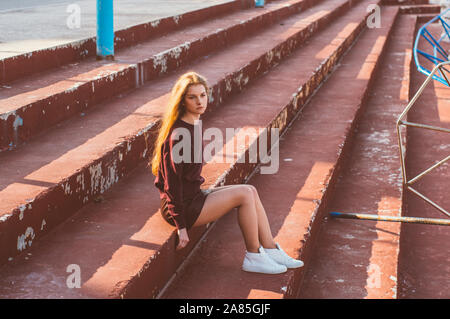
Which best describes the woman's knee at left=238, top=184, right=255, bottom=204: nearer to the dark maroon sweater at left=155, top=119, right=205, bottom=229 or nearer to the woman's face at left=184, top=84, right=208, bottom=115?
the dark maroon sweater at left=155, top=119, right=205, bottom=229

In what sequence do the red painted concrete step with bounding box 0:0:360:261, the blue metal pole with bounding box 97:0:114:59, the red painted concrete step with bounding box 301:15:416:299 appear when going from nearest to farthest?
the red painted concrete step with bounding box 0:0:360:261 → the red painted concrete step with bounding box 301:15:416:299 → the blue metal pole with bounding box 97:0:114:59

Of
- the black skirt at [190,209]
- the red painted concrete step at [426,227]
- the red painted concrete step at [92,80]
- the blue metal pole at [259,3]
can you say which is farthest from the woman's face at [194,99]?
the blue metal pole at [259,3]

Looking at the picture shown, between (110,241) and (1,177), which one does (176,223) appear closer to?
(110,241)

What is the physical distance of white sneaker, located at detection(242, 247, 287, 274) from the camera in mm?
2598

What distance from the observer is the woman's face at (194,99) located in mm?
2682

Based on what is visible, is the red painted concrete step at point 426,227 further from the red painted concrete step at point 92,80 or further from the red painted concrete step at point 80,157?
the red painted concrete step at point 92,80

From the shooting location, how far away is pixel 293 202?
338 centimetres

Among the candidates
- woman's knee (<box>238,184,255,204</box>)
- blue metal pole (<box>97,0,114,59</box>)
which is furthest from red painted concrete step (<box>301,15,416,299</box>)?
blue metal pole (<box>97,0,114,59</box>)

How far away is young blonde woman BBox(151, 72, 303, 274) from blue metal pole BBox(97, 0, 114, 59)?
1.86 m

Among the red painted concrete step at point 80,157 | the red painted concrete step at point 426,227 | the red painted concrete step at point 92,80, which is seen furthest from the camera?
the red painted concrete step at point 426,227

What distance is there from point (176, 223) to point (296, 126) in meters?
2.38

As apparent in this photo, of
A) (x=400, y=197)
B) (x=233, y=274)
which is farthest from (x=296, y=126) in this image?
(x=233, y=274)

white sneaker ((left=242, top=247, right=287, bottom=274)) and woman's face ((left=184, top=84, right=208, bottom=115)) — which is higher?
woman's face ((left=184, top=84, right=208, bottom=115))

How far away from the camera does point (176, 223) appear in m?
2.56
